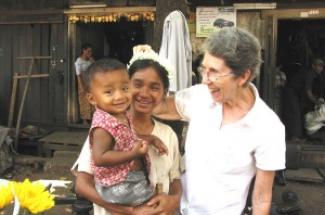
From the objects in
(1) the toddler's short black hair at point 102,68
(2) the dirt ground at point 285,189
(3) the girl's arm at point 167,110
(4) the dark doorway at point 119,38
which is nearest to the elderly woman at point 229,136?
(3) the girl's arm at point 167,110

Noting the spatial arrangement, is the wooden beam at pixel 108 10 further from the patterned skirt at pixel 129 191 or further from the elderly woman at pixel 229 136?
the patterned skirt at pixel 129 191

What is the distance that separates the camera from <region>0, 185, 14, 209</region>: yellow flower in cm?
164

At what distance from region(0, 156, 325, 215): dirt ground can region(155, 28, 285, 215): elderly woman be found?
11.0 feet

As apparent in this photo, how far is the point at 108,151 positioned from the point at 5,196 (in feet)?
1.78

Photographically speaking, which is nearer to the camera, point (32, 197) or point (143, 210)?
point (32, 197)

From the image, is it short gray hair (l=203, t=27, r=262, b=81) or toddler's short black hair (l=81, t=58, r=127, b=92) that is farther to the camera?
toddler's short black hair (l=81, t=58, r=127, b=92)

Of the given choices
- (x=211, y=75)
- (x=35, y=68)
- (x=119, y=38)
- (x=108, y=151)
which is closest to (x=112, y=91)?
(x=108, y=151)

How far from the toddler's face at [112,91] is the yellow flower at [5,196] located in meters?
0.63

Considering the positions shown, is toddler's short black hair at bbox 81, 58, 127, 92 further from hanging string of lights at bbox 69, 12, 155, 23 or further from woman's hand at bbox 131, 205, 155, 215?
hanging string of lights at bbox 69, 12, 155, 23

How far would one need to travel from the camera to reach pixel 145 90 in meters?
2.30

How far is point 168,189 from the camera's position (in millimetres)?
2350

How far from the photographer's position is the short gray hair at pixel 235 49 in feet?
6.76

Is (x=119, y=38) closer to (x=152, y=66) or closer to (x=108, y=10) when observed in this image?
(x=108, y=10)

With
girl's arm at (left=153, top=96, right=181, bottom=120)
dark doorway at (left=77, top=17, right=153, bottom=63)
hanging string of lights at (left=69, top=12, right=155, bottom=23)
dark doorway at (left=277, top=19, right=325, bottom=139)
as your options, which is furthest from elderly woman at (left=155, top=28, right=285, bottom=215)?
dark doorway at (left=77, top=17, right=153, bottom=63)
